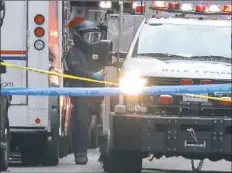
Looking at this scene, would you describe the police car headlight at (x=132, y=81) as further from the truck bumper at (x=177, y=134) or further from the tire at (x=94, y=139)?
the tire at (x=94, y=139)

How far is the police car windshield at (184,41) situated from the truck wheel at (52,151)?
1897 millimetres

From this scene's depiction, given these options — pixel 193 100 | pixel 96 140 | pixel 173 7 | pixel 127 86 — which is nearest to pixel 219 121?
pixel 193 100

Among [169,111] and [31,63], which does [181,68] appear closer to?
[169,111]

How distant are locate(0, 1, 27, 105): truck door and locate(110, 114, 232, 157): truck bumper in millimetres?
2297

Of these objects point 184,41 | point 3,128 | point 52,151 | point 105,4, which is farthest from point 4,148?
point 105,4

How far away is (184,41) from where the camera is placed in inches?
411

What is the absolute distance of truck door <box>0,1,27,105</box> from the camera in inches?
443

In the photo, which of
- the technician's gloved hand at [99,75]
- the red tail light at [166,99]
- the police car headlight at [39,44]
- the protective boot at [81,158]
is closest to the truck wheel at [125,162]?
the red tail light at [166,99]

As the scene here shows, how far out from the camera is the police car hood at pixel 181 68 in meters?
9.53

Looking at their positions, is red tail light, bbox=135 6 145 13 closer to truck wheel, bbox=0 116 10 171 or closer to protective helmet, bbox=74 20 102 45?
protective helmet, bbox=74 20 102 45

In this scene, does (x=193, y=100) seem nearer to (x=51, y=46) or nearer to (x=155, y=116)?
(x=155, y=116)

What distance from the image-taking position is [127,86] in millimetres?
9516

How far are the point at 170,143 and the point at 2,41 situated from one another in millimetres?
2944

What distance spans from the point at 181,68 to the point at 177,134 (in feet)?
2.46
